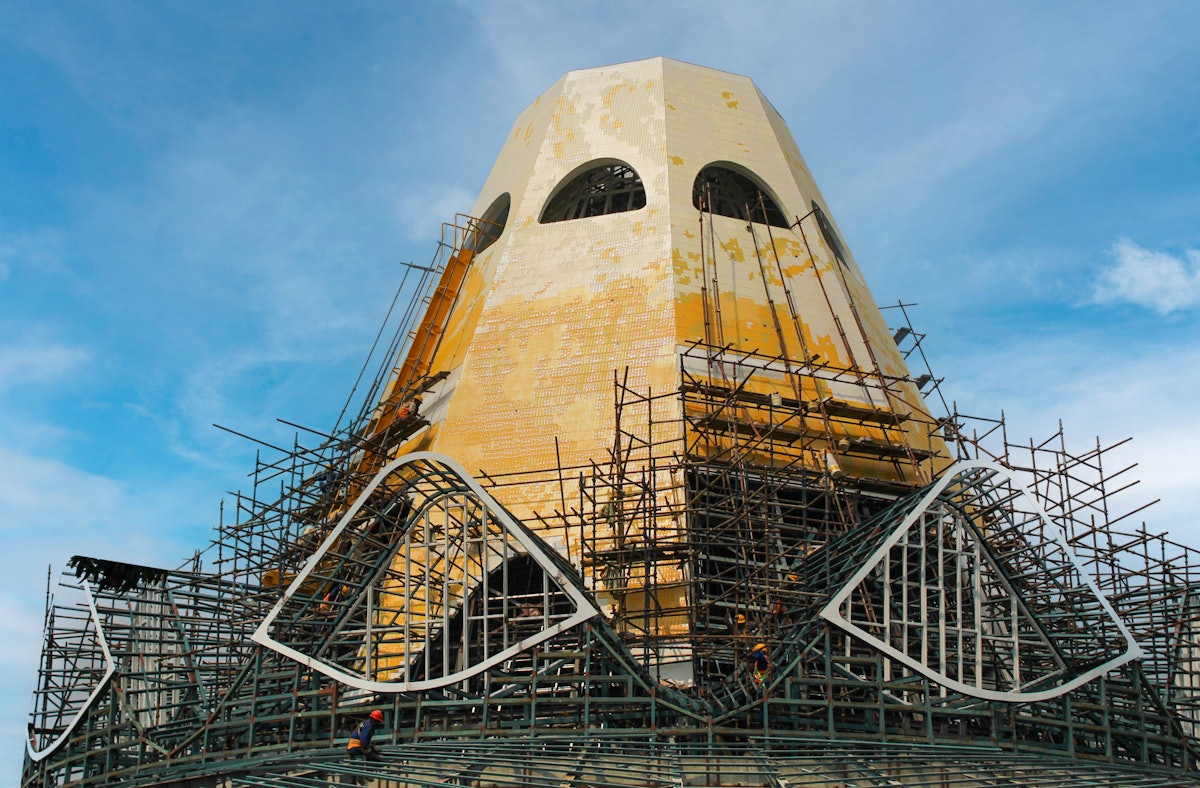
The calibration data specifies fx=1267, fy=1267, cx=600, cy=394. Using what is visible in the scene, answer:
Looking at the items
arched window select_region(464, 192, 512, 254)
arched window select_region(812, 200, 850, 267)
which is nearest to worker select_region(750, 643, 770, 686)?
arched window select_region(812, 200, 850, 267)

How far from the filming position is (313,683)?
16.9 meters

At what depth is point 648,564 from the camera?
17.3m

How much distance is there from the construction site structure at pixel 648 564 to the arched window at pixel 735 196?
3.6 inches

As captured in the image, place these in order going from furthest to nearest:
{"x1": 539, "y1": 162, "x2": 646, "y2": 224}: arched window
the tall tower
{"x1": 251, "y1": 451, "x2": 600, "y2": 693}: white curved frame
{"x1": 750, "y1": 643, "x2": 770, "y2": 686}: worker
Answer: {"x1": 539, "y1": 162, "x2": 646, "y2": 224}: arched window
the tall tower
{"x1": 750, "y1": 643, "x2": 770, "y2": 686}: worker
{"x1": 251, "y1": 451, "x2": 600, "y2": 693}: white curved frame

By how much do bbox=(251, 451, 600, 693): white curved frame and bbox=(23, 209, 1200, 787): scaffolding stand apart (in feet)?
0.14

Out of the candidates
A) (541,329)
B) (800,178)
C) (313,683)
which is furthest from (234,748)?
(800,178)

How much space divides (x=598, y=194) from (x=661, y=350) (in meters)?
5.88

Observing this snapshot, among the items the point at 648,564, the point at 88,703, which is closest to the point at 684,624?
the point at 648,564

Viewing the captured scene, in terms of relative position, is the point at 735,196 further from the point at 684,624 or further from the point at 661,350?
the point at 684,624

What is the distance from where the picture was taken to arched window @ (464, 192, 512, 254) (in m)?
26.0

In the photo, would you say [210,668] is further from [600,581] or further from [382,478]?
[600,581]

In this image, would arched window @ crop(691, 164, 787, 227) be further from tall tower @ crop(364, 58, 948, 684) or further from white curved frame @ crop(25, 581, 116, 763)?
white curved frame @ crop(25, 581, 116, 763)

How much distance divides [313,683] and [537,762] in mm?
4249

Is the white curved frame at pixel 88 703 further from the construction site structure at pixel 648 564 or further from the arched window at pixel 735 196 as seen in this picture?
the arched window at pixel 735 196
